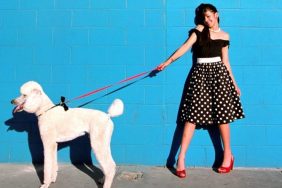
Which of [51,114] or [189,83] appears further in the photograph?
[189,83]

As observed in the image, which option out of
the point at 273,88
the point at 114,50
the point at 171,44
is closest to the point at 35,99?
the point at 114,50

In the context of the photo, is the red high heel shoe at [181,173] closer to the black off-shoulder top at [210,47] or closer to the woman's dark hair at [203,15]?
the black off-shoulder top at [210,47]

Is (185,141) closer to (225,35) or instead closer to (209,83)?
(209,83)

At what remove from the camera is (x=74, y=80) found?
497cm

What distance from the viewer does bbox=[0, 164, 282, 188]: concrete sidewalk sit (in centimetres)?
452

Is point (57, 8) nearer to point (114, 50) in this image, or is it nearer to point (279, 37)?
point (114, 50)

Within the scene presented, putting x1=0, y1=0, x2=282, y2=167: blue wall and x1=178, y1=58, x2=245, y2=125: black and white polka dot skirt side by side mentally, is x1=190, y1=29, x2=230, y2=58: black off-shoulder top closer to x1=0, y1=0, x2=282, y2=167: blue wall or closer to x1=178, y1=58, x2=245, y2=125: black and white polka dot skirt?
x1=178, y1=58, x2=245, y2=125: black and white polka dot skirt

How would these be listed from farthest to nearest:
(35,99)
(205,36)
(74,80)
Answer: (74,80) < (205,36) < (35,99)

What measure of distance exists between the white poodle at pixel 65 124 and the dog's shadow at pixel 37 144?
72cm

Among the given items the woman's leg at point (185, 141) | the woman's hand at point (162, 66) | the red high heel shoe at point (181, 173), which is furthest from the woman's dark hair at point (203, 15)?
the red high heel shoe at point (181, 173)

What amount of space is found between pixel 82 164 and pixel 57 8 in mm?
1879

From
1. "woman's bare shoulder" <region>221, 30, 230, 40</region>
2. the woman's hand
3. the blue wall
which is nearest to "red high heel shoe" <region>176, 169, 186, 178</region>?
the blue wall

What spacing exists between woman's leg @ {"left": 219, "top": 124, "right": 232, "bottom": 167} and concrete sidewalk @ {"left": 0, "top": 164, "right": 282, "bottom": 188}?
0.15 meters

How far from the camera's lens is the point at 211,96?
4652mm
